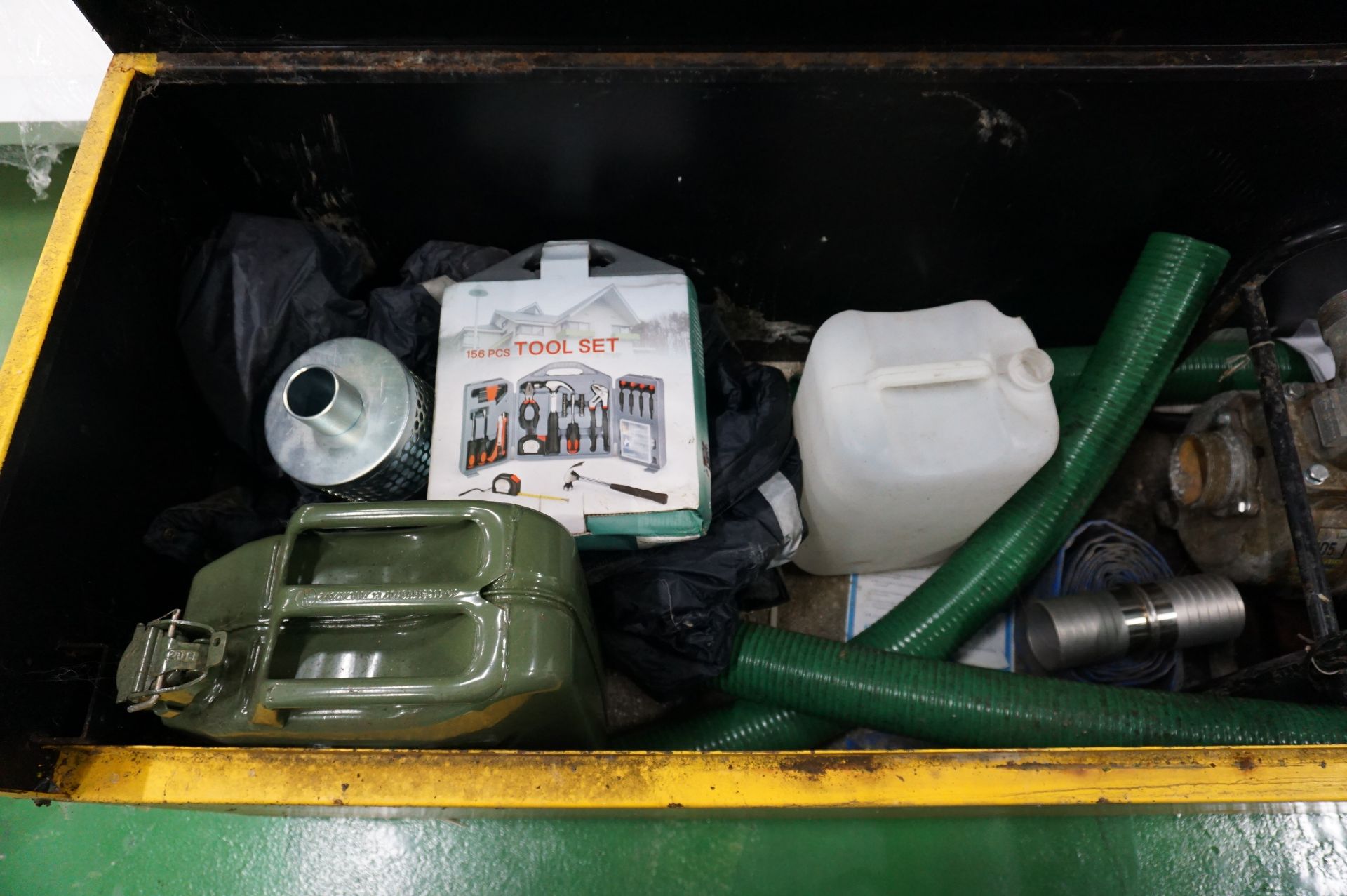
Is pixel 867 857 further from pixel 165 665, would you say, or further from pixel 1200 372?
pixel 1200 372

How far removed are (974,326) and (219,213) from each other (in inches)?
52.6

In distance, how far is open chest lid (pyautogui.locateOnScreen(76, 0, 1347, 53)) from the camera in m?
1.12

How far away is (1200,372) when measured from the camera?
1.54 metres

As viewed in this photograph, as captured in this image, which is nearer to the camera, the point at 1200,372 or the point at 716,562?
the point at 716,562

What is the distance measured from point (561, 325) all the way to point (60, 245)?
671mm

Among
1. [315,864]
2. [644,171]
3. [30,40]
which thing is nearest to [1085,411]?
[644,171]

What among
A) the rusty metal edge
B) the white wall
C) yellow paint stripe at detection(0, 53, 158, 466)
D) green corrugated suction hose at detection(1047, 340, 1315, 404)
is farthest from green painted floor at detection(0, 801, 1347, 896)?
the white wall

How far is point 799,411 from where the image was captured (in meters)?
1.33

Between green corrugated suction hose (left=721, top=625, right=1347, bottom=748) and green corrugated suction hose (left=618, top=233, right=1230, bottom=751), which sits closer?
green corrugated suction hose (left=721, top=625, right=1347, bottom=748)

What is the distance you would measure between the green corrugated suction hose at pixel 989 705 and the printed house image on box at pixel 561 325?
56 cm

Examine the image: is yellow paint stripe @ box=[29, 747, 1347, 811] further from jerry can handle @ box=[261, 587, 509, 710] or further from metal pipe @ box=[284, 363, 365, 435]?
metal pipe @ box=[284, 363, 365, 435]

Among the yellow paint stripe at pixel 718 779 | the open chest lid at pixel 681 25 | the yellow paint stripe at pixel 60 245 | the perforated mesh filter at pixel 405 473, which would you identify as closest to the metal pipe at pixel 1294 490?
the yellow paint stripe at pixel 718 779

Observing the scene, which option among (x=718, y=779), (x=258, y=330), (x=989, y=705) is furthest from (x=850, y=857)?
(x=258, y=330)

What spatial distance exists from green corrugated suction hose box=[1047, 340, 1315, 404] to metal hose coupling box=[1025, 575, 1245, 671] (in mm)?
403
